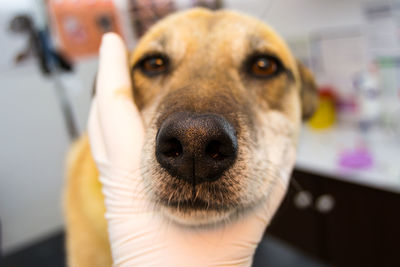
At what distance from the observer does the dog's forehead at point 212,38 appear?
3.25 ft

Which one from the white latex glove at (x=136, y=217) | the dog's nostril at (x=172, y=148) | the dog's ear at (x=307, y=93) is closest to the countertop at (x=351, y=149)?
the dog's ear at (x=307, y=93)

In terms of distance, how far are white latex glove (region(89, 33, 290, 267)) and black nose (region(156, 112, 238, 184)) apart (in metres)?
0.20

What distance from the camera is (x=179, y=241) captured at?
29.2 inches

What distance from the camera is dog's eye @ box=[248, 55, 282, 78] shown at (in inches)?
40.1

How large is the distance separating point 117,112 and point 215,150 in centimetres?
43

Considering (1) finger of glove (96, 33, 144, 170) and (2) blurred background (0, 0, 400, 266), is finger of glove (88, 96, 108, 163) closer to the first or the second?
(1) finger of glove (96, 33, 144, 170)

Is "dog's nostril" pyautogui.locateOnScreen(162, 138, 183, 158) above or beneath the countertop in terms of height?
above

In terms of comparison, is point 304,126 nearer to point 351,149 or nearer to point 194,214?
point 351,149

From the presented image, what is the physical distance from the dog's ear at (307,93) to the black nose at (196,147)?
0.83 m

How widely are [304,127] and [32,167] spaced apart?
2666mm

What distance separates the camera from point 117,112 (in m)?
0.86

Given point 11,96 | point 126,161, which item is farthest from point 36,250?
point 126,161

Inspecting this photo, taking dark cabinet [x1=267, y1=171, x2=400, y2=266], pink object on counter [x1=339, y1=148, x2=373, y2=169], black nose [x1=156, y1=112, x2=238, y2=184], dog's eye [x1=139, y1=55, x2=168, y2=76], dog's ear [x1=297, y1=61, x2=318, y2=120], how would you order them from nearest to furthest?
black nose [x1=156, y1=112, x2=238, y2=184]
dog's eye [x1=139, y1=55, x2=168, y2=76]
dog's ear [x1=297, y1=61, x2=318, y2=120]
dark cabinet [x1=267, y1=171, x2=400, y2=266]
pink object on counter [x1=339, y1=148, x2=373, y2=169]

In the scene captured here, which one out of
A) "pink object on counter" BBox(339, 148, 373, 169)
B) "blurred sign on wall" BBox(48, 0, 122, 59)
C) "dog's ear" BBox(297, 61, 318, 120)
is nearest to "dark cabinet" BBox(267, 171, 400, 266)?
"pink object on counter" BBox(339, 148, 373, 169)
